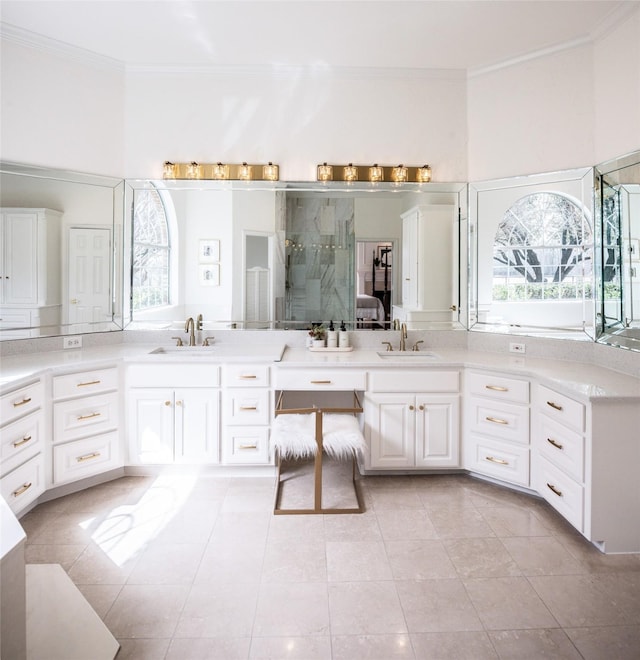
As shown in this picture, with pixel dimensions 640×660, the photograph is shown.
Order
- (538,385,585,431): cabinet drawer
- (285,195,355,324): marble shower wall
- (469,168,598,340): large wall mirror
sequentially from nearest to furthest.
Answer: (538,385,585,431): cabinet drawer < (469,168,598,340): large wall mirror < (285,195,355,324): marble shower wall

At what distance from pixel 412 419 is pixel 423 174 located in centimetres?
180

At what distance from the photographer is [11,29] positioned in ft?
9.86

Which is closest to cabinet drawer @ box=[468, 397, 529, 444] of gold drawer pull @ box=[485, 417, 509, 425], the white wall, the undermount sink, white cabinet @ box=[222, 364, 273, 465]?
gold drawer pull @ box=[485, 417, 509, 425]

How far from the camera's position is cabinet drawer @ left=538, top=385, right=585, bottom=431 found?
7.64ft

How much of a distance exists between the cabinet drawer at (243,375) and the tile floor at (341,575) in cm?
66

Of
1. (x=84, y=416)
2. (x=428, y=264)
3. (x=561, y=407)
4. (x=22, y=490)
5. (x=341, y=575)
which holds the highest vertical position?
(x=428, y=264)

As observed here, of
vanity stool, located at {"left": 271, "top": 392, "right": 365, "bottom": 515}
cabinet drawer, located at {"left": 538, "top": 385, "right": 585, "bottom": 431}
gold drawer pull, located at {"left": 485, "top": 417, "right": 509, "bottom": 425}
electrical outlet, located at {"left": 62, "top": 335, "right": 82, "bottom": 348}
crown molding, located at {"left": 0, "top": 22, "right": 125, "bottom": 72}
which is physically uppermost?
crown molding, located at {"left": 0, "top": 22, "right": 125, "bottom": 72}

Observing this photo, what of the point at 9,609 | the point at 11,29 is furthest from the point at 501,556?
the point at 11,29

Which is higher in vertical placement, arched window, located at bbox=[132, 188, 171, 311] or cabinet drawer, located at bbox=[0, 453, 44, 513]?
arched window, located at bbox=[132, 188, 171, 311]

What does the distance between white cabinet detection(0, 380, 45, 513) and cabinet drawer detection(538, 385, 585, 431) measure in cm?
280

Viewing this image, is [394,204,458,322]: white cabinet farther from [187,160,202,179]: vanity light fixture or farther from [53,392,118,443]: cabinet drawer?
[53,392,118,443]: cabinet drawer

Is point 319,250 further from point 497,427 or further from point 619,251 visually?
point 619,251

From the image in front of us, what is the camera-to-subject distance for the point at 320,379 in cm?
309

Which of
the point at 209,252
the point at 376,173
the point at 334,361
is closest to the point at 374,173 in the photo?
the point at 376,173
